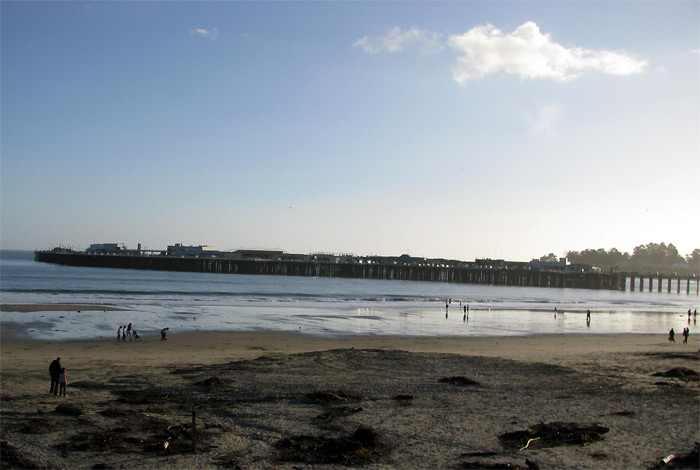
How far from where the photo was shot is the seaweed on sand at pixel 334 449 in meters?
9.12

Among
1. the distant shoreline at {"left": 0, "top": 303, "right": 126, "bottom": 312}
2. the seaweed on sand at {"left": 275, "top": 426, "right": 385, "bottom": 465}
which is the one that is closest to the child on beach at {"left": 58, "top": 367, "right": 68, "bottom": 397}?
the seaweed on sand at {"left": 275, "top": 426, "right": 385, "bottom": 465}

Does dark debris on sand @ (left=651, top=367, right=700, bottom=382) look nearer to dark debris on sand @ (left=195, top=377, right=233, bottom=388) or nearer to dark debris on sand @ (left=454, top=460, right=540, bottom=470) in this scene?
dark debris on sand @ (left=454, top=460, right=540, bottom=470)

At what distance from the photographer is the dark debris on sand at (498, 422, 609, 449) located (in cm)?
1000

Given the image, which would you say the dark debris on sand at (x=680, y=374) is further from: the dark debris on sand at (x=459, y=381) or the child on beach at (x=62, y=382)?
the child on beach at (x=62, y=382)

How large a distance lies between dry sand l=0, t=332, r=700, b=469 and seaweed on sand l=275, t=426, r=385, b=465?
0.03 metres

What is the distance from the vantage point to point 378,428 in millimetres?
10953

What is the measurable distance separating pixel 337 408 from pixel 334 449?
2.80 meters

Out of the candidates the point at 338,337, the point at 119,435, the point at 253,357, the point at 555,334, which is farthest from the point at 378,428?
the point at 555,334

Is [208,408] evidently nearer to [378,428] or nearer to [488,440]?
[378,428]

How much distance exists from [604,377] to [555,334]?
15853 mm

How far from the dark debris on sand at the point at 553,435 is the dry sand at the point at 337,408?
86mm

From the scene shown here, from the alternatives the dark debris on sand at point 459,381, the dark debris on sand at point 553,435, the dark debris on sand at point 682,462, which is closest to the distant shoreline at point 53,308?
the dark debris on sand at point 459,381

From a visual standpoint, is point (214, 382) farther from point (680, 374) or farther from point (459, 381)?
point (680, 374)

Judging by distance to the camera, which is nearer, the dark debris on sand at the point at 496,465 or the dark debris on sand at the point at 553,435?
the dark debris on sand at the point at 496,465
